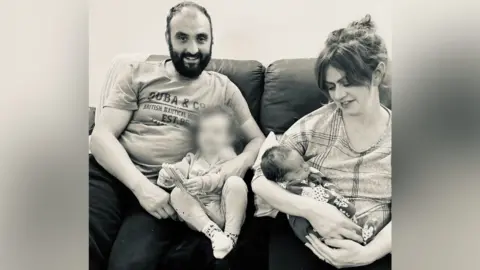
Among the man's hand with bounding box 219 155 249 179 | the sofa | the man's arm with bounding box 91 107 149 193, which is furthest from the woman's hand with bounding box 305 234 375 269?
the man's arm with bounding box 91 107 149 193

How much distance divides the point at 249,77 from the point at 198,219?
40 cm

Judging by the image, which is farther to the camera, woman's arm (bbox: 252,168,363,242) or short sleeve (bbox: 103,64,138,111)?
short sleeve (bbox: 103,64,138,111)

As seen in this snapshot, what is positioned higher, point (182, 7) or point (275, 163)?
point (182, 7)

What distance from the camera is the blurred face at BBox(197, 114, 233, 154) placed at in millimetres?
1248

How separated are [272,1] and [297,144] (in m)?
0.39

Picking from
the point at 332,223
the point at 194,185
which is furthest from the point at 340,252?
the point at 194,185

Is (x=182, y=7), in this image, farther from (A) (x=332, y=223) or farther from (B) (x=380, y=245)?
(B) (x=380, y=245)

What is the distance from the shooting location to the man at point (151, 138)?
124 cm

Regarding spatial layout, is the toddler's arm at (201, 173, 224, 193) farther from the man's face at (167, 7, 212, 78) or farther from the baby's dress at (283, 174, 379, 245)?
the man's face at (167, 7, 212, 78)

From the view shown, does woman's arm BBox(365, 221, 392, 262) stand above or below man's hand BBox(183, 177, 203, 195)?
below

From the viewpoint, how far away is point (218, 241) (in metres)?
1.21
